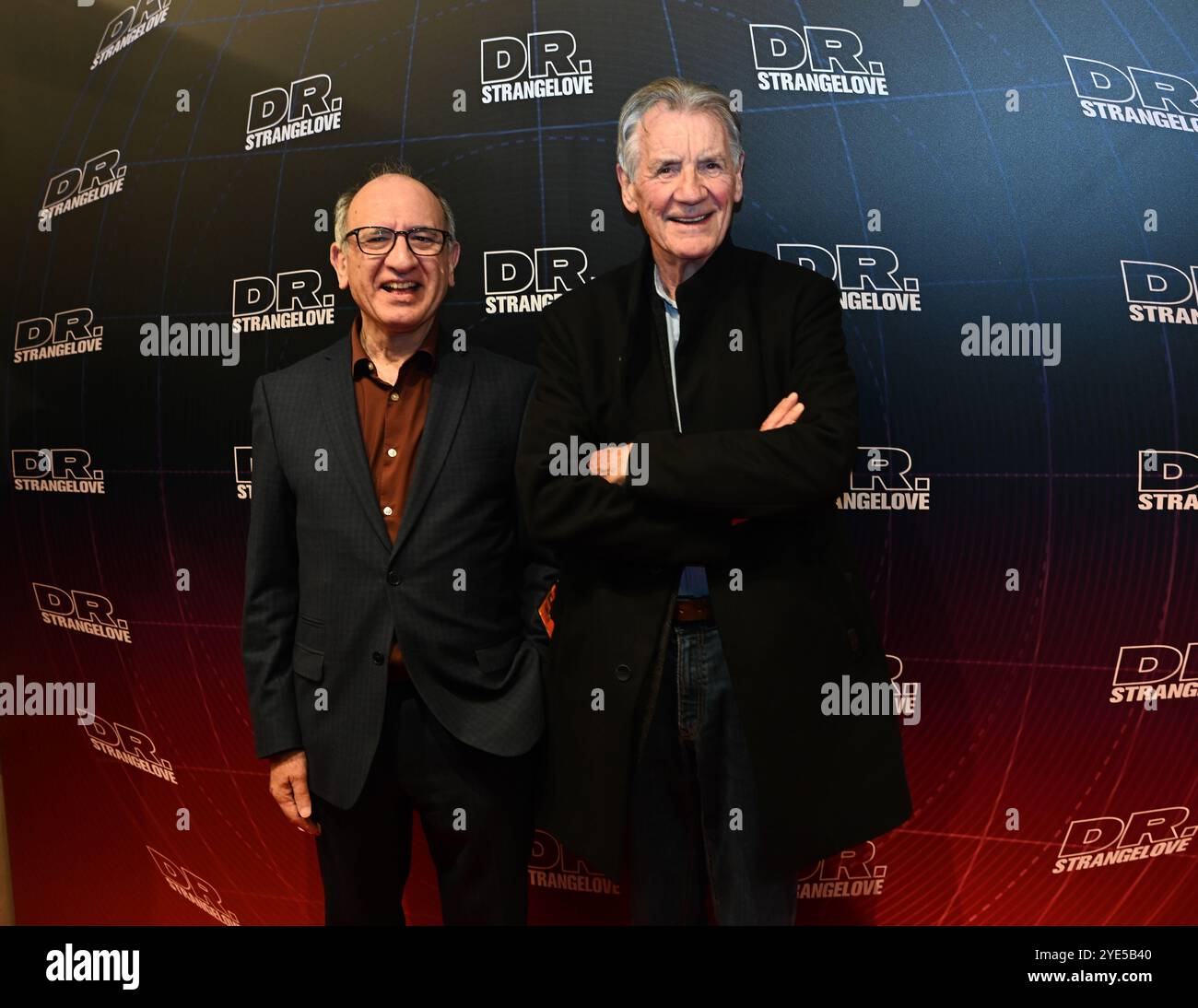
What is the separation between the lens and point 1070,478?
3426mm

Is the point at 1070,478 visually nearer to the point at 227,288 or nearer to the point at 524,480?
the point at 524,480

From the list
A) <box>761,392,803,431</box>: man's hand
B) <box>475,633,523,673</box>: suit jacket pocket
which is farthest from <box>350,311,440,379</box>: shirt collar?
<box>761,392,803,431</box>: man's hand

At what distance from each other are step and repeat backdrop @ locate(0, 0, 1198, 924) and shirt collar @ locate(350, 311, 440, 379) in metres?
0.58

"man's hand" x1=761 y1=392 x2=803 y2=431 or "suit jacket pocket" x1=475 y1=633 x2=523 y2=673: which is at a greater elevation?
"man's hand" x1=761 y1=392 x2=803 y2=431

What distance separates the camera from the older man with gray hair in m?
2.52

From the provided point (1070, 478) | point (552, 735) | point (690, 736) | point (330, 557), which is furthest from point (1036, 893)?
point (330, 557)

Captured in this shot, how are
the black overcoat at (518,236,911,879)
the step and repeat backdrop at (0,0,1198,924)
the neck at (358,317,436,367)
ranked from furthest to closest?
the step and repeat backdrop at (0,0,1198,924) < the neck at (358,317,436,367) < the black overcoat at (518,236,911,879)

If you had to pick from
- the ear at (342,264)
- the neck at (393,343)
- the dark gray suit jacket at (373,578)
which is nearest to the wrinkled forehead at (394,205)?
the ear at (342,264)

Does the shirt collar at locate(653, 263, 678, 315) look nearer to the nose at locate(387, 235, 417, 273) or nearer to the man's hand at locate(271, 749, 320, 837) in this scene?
the nose at locate(387, 235, 417, 273)

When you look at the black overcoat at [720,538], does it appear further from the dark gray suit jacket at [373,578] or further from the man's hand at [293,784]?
the man's hand at [293,784]

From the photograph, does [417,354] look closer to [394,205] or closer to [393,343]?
[393,343]

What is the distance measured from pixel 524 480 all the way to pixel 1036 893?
2868 millimetres

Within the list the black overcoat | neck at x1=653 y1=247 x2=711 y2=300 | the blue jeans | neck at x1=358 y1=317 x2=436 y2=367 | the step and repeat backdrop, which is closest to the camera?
the black overcoat
